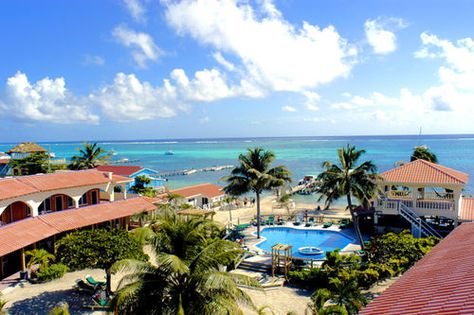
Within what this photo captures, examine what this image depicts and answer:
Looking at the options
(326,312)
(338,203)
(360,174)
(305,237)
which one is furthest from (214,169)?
(326,312)

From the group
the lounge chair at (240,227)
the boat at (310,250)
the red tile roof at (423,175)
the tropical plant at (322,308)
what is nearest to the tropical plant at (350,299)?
the tropical plant at (322,308)

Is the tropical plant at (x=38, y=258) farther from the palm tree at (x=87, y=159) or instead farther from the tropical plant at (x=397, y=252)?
the palm tree at (x=87, y=159)

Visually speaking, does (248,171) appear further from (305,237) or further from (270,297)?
(270,297)

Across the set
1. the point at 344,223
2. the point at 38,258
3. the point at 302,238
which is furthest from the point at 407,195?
the point at 38,258

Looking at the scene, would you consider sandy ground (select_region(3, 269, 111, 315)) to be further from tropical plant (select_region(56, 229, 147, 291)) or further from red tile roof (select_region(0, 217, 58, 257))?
red tile roof (select_region(0, 217, 58, 257))

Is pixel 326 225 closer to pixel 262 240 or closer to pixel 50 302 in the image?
pixel 262 240
